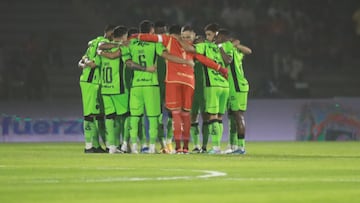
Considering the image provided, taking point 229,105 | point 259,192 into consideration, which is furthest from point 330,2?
point 259,192

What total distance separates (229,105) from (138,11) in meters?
12.1

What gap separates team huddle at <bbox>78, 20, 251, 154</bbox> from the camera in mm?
19125

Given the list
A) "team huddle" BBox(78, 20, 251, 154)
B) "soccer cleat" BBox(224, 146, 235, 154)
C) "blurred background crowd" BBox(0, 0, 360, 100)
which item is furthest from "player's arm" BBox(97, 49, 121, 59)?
"blurred background crowd" BBox(0, 0, 360, 100)

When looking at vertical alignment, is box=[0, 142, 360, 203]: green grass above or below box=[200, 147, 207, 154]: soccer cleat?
above

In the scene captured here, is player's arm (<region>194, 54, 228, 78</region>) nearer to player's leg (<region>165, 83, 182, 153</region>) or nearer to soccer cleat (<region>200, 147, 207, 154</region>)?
player's leg (<region>165, 83, 182, 153</region>)

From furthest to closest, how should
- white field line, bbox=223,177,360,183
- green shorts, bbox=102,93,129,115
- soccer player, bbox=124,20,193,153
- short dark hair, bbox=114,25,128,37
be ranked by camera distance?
green shorts, bbox=102,93,129,115, short dark hair, bbox=114,25,128,37, soccer player, bbox=124,20,193,153, white field line, bbox=223,177,360,183

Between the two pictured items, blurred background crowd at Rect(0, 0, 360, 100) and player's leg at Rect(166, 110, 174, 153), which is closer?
player's leg at Rect(166, 110, 174, 153)

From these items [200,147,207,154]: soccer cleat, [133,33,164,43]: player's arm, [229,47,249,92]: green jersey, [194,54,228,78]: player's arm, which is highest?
[133,33,164,43]: player's arm

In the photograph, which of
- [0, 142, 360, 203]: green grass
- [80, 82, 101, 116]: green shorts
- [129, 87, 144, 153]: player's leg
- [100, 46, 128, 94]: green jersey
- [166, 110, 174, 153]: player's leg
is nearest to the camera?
[0, 142, 360, 203]: green grass

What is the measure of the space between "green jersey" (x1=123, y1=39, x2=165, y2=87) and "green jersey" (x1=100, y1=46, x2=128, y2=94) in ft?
2.04

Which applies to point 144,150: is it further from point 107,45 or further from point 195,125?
point 107,45

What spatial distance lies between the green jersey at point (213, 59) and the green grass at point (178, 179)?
2138 millimetres

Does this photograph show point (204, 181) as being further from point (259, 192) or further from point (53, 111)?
point (53, 111)

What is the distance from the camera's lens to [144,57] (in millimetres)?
19422
